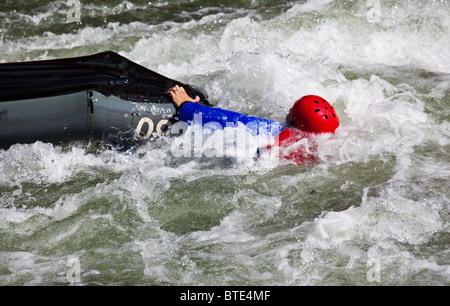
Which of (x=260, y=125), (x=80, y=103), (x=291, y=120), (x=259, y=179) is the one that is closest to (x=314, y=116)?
(x=291, y=120)

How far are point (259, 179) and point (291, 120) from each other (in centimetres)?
64

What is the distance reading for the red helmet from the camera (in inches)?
194

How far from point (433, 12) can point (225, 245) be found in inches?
223

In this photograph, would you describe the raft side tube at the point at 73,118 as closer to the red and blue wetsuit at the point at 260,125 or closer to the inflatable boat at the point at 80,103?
the inflatable boat at the point at 80,103

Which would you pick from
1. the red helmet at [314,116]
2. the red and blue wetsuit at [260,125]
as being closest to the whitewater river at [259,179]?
the red and blue wetsuit at [260,125]

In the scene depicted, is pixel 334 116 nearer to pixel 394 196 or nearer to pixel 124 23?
pixel 394 196

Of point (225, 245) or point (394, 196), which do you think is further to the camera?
point (394, 196)

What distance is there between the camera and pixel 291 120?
509 cm

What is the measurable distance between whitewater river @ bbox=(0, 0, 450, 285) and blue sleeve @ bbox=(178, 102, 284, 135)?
307 mm

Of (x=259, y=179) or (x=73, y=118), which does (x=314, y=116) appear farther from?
(x=73, y=118)

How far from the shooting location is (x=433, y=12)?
314 inches

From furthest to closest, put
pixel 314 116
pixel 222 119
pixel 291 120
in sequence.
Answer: pixel 222 119 → pixel 291 120 → pixel 314 116

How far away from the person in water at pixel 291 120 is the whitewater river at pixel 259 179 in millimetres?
177
